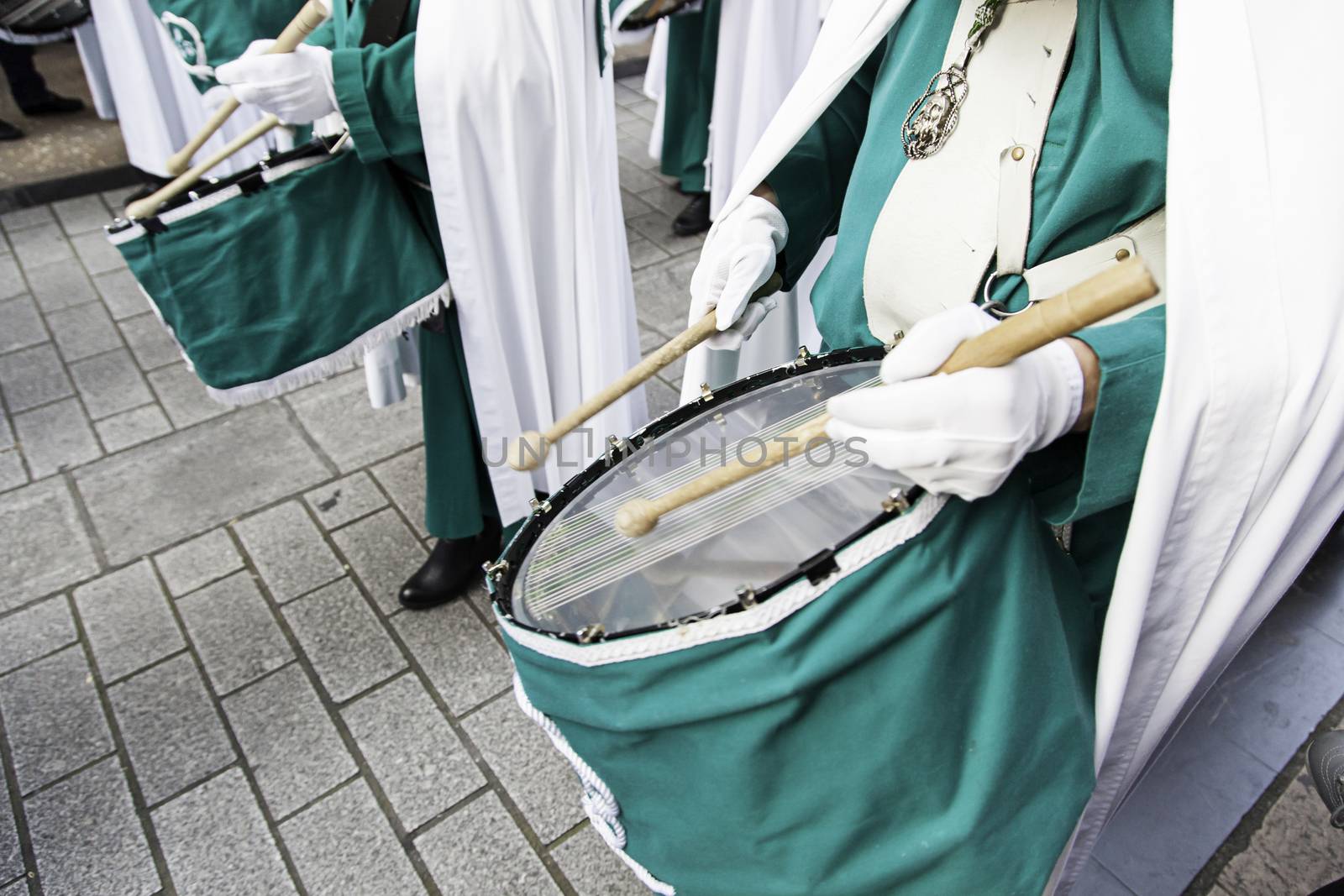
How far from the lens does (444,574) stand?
2.66 metres

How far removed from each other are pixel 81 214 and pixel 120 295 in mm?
1052

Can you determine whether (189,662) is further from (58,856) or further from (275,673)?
(58,856)

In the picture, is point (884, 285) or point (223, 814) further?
point (223, 814)

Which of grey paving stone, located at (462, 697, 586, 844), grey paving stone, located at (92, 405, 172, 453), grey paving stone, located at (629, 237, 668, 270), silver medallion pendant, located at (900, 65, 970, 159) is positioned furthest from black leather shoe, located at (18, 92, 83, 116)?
silver medallion pendant, located at (900, 65, 970, 159)

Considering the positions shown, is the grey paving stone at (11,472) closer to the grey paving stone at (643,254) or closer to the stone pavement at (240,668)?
the stone pavement at (240,668)

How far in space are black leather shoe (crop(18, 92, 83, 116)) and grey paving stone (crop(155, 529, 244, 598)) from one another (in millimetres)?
4357

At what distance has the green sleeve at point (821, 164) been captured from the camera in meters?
1.64

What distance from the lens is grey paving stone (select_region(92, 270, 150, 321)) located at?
4.02 m

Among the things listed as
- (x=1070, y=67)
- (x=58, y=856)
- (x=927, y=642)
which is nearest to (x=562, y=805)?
(x=58, y=856)

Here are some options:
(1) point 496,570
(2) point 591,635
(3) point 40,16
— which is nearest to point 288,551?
(1) point 496,570

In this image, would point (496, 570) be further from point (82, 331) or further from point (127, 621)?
point (82, 331)

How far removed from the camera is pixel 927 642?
3.19ft

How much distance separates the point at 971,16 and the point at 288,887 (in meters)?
2.19

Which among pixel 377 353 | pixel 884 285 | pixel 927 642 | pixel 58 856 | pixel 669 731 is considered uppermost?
pixel 884 285
